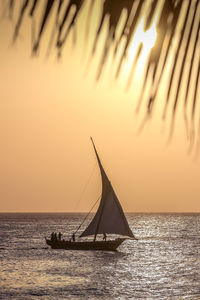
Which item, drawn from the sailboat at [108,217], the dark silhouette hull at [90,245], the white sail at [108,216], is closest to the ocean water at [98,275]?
the dark silhouette hull at [90,245]

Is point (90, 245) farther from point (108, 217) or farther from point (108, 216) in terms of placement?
point (108, 216)

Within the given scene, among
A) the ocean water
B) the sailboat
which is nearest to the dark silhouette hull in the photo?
the ocean water

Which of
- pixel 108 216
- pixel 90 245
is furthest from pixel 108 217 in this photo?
pixel 90 245

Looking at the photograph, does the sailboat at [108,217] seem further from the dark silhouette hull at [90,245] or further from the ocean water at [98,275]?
the dark silhouette hull at [90,245]

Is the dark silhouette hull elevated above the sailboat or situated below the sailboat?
below

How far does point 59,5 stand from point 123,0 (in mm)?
152

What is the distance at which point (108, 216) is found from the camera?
60125 mm

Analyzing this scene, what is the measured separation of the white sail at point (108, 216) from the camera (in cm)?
5956

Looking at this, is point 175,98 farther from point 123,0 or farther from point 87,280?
point 87,280

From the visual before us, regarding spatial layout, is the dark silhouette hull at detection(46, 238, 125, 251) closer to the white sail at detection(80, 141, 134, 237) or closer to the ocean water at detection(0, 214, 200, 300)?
the ocean water at detection(0, 214, 200, 300)

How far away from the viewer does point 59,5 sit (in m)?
1.20

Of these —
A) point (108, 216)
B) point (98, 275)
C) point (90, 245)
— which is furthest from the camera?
point (90, 245)

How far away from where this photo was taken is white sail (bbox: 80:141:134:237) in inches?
2345

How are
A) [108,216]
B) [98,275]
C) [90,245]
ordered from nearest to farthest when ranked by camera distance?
[98,275] → [108,216] → [90,245]
